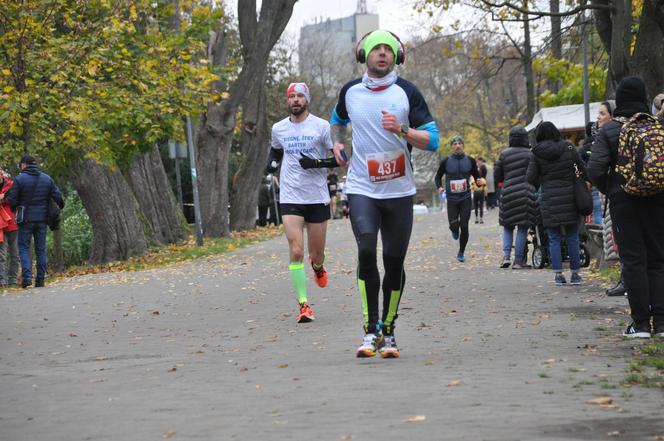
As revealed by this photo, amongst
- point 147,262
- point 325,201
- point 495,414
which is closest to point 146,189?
point 147,262

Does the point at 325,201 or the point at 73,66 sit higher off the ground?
the point at 73,66

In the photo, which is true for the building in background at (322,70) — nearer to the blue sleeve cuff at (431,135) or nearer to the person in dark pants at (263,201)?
the person in dark pants at (263,201)

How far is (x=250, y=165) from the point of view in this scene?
36.8m

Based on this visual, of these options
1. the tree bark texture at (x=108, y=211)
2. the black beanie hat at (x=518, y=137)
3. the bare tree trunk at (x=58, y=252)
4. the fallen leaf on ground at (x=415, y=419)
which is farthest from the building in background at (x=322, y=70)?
the fallen leaf on ground at (x=415, y=419)

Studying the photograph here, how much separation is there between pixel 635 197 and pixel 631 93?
2.66 ft

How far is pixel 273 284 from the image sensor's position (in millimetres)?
16766

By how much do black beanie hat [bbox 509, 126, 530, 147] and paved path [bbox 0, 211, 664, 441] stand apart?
256 centimetres

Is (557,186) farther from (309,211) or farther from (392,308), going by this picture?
(392,308)

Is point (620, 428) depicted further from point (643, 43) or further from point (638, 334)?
point (643, 43)

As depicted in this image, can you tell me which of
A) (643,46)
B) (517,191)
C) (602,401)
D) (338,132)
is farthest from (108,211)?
(602,401)

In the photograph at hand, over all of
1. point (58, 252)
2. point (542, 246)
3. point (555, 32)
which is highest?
point (555, 32)

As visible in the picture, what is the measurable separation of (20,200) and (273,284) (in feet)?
17.0

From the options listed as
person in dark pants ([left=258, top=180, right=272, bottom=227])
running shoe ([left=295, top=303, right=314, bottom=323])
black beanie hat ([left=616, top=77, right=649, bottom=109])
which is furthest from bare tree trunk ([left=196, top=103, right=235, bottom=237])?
black beanie hat ([left=616, top=77, right=649, bottom=109])

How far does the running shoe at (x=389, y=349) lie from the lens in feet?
27.9
